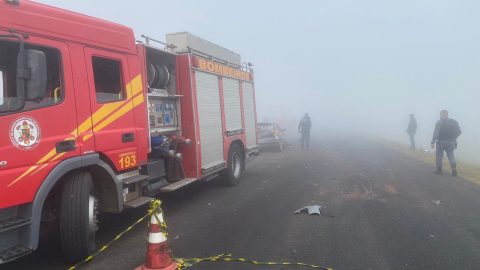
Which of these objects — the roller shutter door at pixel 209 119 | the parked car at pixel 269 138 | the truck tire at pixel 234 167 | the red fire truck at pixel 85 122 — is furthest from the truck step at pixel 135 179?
the parked car at pixel 269 138

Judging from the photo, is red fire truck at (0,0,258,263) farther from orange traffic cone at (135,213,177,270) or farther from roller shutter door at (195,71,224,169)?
orange traffic cone at (135,213,177,270)

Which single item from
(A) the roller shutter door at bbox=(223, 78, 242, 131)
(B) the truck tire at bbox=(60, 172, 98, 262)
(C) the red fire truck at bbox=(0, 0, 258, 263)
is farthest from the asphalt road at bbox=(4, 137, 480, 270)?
(A) the roller shutter door at bbox=(223, 78, 242, 131)

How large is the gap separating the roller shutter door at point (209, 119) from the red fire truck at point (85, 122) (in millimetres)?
44

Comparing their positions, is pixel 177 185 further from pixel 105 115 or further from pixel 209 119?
pixel 105 115

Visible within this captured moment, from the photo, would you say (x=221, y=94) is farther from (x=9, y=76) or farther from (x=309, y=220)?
(x=9, y=76)

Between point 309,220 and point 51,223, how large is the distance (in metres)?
3.79

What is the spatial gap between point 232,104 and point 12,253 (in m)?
6.96

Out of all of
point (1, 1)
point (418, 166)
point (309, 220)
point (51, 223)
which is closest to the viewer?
point (1, 1)

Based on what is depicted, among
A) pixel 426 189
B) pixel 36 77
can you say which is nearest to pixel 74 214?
pixel 36 77

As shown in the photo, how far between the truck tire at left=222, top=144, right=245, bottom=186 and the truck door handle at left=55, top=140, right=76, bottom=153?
5345 millimetres

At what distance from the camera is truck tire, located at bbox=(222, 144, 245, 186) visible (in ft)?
34.6

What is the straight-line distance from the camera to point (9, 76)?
4.72 meters

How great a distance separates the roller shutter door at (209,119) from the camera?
8953 mm

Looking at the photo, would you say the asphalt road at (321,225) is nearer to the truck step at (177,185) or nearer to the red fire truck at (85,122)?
the truck step at (177,185)
